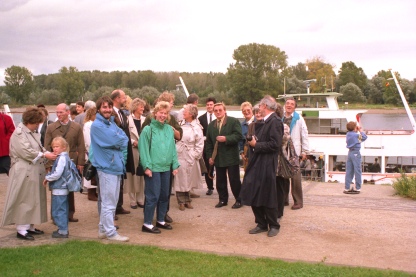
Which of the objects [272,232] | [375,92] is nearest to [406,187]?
[272,232]

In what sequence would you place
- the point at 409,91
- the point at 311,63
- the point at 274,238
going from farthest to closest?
the point at 311,63, the point at 409,91, the point at 274,238

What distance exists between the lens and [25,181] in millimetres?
6219

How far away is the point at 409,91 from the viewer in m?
57.3

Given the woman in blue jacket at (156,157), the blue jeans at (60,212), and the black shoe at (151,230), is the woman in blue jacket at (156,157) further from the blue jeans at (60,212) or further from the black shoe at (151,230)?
the blue jeans at (60,212)

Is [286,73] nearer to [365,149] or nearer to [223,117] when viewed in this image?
[365,149]

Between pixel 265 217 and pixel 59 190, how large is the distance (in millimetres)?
2950

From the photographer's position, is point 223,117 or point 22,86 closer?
point 223,117

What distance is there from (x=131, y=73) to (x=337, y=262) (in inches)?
2591

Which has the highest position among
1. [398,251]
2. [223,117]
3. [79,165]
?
[223,117]

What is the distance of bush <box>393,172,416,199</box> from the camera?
9.16 meters

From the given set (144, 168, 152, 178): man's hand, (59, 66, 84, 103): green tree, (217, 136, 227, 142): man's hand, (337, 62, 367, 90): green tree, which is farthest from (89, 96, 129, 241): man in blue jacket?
(337, 62, 367, 90): green tree

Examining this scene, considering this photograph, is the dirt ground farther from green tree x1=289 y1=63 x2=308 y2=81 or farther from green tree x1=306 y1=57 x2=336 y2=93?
green tree x1=289 y1=63 x2=308 y2=81

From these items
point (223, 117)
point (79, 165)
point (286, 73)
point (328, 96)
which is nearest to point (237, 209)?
point (223, 117)

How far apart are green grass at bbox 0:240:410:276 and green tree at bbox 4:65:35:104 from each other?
185 feet
